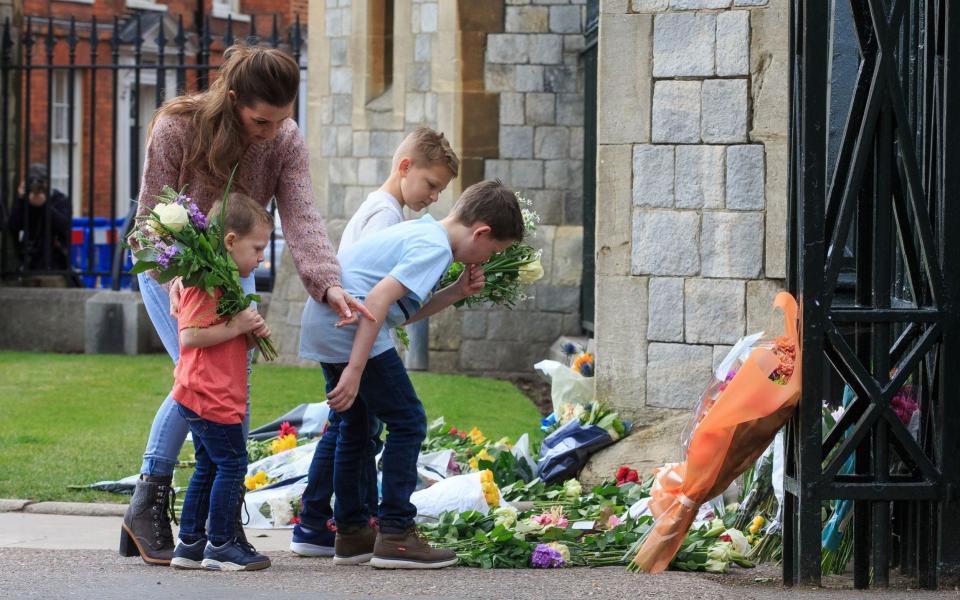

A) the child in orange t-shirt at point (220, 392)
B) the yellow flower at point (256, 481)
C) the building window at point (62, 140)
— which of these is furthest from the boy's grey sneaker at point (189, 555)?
the building window at point (62, 140)

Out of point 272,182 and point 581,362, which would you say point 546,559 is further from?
point 581,362

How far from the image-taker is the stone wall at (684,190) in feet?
21.4

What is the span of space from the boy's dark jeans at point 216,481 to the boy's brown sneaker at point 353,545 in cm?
48

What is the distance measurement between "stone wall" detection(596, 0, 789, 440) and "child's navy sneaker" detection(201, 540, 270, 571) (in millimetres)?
2586

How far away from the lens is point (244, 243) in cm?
466

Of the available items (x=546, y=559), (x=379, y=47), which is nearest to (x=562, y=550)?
(x=546, y=559)

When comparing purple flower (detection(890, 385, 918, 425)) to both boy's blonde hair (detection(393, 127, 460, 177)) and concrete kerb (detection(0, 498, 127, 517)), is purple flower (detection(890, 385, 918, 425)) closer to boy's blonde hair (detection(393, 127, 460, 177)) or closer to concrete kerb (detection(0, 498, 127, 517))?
boy's blonde hair (detection(393, 127, 460, 177))

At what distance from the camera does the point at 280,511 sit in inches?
241

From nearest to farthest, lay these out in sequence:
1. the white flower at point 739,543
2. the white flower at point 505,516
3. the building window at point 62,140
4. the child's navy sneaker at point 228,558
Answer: the child's navy sneaker at point 228,558 → the white flower at point 739,543 → the white flower at point 505,516 → the building window at point 62,140

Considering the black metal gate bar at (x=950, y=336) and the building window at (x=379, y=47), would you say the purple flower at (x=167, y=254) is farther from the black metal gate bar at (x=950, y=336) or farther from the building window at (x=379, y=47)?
the building window at (x=379, y=47)

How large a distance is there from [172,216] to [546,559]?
1.71 metres

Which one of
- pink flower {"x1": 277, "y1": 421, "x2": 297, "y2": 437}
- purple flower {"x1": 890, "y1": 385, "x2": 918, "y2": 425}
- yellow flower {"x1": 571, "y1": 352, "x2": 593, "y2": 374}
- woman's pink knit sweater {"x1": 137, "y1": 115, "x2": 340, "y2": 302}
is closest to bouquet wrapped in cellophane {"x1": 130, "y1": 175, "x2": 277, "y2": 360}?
woman's pink knit sweater {"x1": 137, "y1": 115, "x2": 340, "y2": 302}

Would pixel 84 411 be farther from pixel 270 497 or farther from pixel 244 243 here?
pixel 244 243

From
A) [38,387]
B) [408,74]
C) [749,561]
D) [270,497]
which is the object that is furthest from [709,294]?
[408,74]
